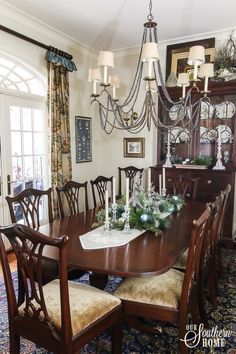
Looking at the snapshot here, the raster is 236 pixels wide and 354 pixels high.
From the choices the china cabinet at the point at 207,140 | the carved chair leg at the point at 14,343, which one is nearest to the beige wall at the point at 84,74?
the china cabinet at the point at 207,140

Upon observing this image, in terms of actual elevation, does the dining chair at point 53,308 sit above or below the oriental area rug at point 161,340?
above

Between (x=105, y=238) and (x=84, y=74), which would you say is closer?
(x=105, y=238)

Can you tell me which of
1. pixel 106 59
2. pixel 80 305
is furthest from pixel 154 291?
pixel 106 59

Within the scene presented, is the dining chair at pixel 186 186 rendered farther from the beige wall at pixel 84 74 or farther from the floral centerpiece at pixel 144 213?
the beige wall at pixel 84 74

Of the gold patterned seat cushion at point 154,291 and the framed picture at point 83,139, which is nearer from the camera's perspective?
the gold patterned seat cushion at point 154,291

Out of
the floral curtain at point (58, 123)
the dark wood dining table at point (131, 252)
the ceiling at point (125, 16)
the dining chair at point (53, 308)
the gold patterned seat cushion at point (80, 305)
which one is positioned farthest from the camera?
the floral curtain at point (58, 123)

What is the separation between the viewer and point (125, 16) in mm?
3494

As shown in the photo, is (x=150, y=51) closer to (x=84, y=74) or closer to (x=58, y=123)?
(x=58, y=123)

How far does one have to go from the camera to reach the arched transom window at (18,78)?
11.4ft

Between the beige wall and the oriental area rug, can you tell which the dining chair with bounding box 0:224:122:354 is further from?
the beige wall

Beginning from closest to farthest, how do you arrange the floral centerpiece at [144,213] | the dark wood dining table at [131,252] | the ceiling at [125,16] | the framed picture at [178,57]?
1. the dark wood dining table at [131,252]
2. the floral centerpiece at [144,213]
3. the ceiling at [125,16]
4. the framed picture at [178,57]

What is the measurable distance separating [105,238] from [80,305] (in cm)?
59

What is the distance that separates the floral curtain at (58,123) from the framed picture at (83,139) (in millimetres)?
397

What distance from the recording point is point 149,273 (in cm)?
155
